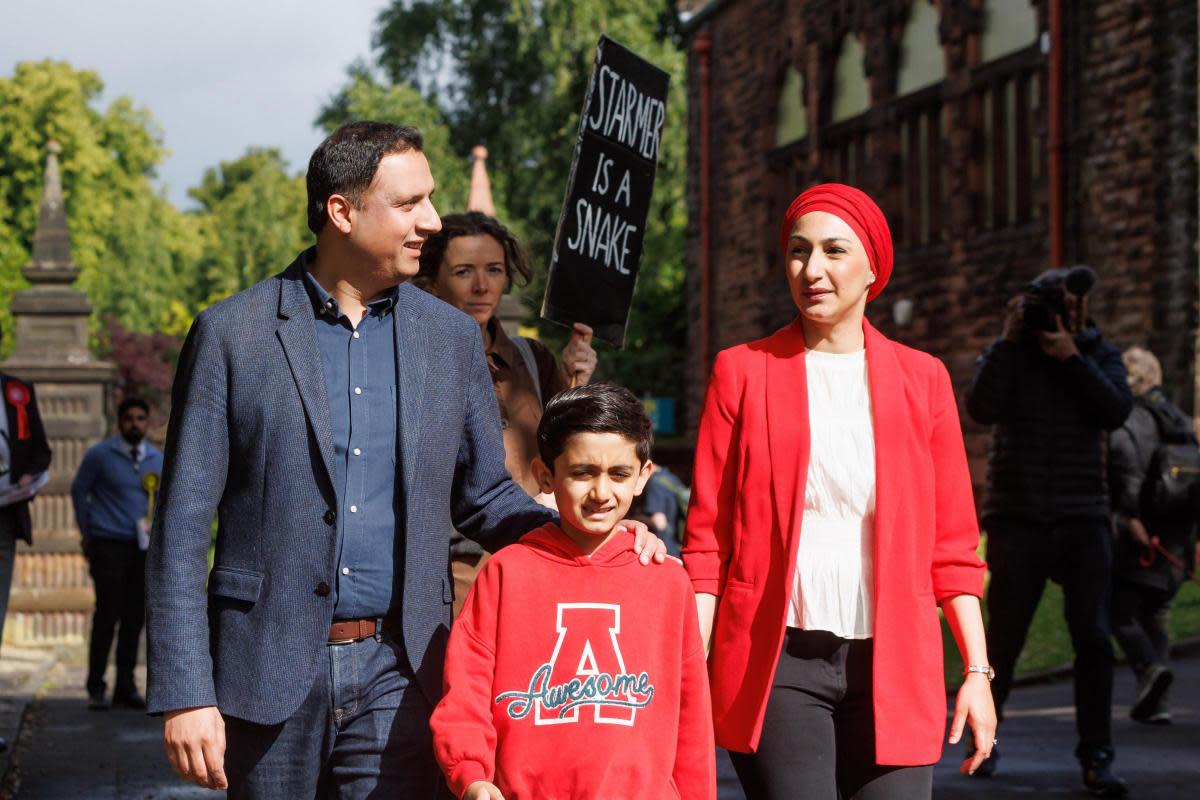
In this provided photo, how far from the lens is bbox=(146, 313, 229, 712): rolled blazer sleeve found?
11.8 ft

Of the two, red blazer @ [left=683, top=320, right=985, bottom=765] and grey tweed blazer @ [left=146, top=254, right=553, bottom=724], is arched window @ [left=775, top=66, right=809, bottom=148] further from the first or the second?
grey tweed blazer @ [left=146, top=254, right=553, bottom=724]

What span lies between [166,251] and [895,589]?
66.9 metres

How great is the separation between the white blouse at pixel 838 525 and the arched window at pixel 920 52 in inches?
630

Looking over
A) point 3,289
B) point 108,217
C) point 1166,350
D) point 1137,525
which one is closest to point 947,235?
point 1166,350

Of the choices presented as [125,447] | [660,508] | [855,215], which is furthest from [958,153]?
[855,215]

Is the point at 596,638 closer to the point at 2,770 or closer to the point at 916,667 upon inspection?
the point at 916,667

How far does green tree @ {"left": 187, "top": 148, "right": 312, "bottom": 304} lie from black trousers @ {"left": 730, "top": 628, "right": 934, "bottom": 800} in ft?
172

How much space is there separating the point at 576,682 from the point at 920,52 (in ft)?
57.7

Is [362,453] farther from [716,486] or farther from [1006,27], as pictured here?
[1006,27]

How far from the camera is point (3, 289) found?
5719 centimetres

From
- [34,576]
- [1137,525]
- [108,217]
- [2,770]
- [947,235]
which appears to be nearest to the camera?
[2,770]

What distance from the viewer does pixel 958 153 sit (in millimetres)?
19281

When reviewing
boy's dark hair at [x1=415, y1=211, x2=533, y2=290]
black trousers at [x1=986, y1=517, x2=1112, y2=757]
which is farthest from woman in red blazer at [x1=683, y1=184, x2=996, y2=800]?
black trousers at [x1=986, y1=517, x2=1112, y2=757]

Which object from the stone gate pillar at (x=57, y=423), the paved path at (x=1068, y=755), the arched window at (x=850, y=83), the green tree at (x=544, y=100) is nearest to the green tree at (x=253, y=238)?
the green tree at (x=544, y=100)
